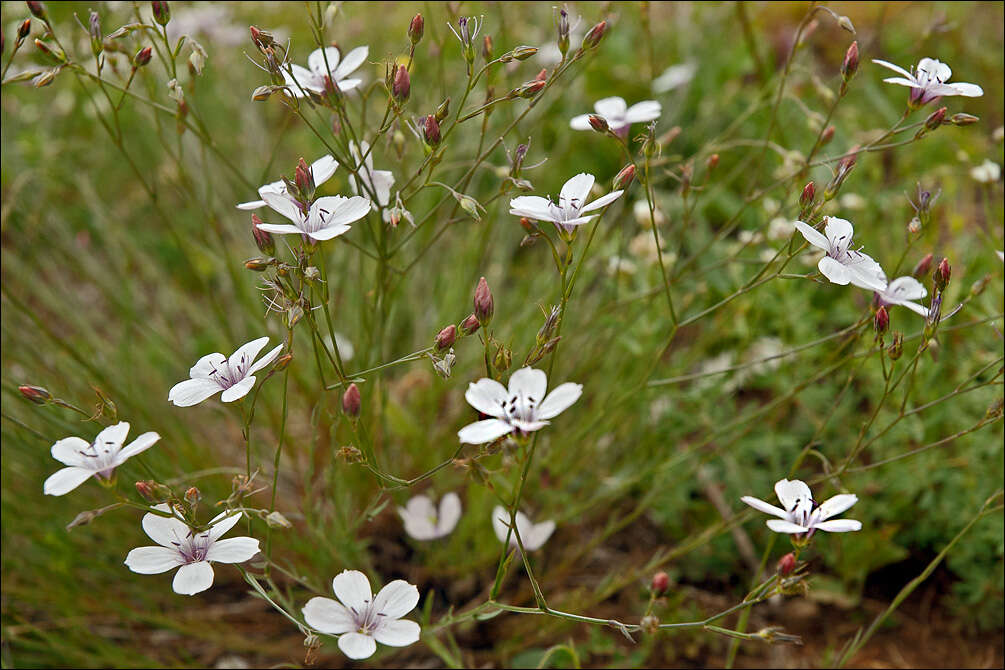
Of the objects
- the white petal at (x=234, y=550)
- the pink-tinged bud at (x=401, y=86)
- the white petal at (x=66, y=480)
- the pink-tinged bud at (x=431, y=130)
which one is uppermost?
the pink-tinged bud at (x=401, y=86)

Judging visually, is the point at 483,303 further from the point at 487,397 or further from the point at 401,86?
the point at 401,86

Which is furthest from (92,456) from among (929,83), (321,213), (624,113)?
(929,83)

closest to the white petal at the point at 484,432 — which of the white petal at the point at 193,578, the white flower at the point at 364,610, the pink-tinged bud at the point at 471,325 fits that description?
the pink-tinged bud at the point at 471,325

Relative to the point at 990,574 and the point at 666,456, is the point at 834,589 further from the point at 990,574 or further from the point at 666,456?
the point at 666,456

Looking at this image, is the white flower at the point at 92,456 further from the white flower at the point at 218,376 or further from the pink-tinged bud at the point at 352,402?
the pink-tinged bud at the point at 352,402

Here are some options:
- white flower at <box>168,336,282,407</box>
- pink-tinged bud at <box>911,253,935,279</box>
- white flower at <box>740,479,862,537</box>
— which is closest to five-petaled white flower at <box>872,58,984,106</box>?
pink-tinged bud at <box>911,253,935,279</box>

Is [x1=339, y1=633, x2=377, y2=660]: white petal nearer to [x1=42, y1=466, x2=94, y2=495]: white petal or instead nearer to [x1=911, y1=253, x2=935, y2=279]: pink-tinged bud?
[x1=42, y1=466, x2=94, y2=495]: white petal
